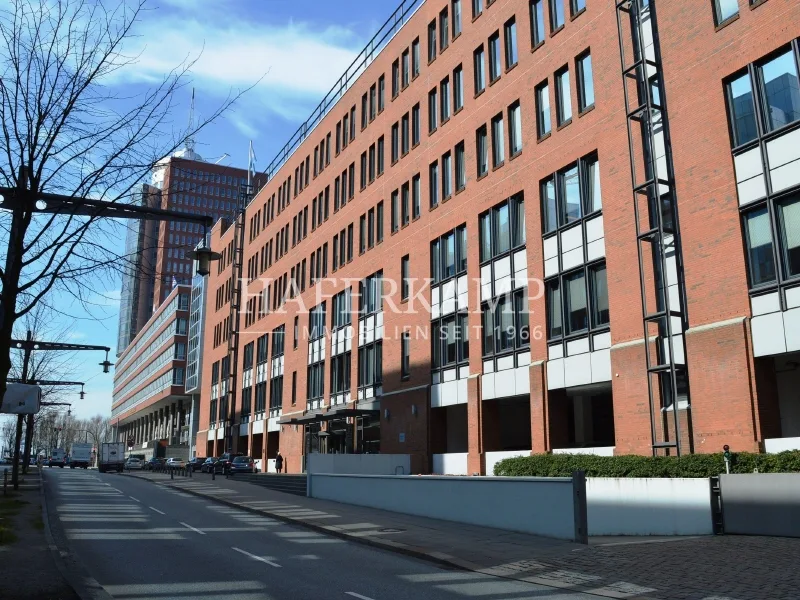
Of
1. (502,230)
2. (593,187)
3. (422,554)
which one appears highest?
(593,187)

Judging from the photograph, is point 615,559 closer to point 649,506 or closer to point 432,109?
point 649,506

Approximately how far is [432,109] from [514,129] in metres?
7.44

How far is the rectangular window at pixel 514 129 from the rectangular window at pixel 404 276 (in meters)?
9.14

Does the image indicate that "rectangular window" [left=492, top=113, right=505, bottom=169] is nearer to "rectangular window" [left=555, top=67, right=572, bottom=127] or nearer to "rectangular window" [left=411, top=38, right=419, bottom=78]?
"rectangular window" [left=555, top=67, right=572, bottom=127]

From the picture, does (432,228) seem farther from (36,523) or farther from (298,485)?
(36,523)

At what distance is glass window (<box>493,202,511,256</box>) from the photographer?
28.4m

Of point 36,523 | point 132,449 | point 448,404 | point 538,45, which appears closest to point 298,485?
point 448,404

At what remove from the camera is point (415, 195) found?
35906mm

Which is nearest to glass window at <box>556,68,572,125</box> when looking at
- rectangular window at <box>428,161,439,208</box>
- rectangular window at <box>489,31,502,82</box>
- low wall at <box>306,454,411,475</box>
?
rectangular window at <box>489,31,502,82</box>

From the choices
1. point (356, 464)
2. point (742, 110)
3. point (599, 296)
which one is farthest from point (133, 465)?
point (742, 110)

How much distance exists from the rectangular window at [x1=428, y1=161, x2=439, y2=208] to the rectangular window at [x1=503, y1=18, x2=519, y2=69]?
633cm

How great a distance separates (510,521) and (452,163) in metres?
19.7

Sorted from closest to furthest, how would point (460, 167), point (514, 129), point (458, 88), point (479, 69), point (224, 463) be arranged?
point (514, 129) → point (479, 69) → point (460, 167) → point (458, 88) → point (224, 463)

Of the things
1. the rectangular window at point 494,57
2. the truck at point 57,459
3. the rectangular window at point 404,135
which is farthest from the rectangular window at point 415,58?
the truck at point 57,459
